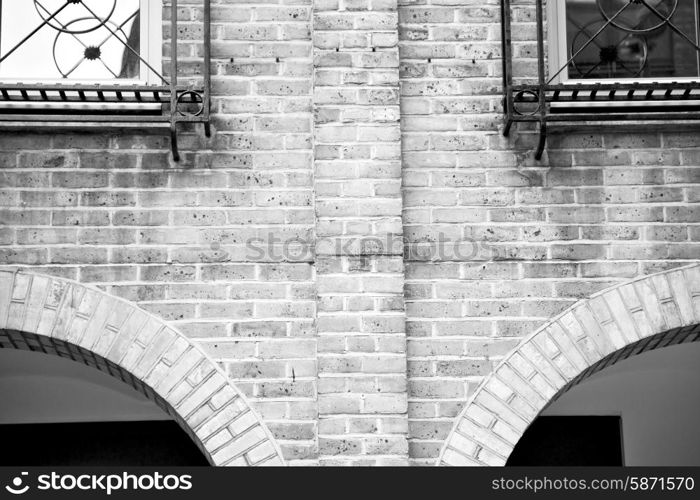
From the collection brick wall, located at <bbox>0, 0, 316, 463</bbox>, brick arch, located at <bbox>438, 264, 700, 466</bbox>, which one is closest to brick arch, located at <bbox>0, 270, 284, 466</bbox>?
brick wall, located at <bbox>0, 0, 316, 463</bbox>

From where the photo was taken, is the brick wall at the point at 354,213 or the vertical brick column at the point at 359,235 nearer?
the vertical brick column at the point at 359,235

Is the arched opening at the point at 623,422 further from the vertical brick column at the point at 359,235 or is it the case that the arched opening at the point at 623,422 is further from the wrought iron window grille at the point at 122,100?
the wrought iron window grille at the point at 122,100

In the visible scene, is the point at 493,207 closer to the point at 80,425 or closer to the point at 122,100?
the point at 122,100

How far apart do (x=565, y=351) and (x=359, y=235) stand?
3.32 feet

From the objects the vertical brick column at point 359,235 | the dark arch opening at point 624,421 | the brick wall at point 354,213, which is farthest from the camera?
the dark arch opening at point 624,421

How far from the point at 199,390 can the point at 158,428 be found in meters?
1.91

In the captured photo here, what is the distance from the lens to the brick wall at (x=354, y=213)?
175 inches

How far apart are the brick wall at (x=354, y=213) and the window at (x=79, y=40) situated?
20 centimetres

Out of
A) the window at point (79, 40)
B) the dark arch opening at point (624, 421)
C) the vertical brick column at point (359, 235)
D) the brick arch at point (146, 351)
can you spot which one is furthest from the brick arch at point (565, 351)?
the window at point (79, 40)

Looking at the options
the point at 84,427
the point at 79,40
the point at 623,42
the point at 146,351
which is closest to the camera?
the point at 146,351

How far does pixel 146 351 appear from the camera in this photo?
14.5ft

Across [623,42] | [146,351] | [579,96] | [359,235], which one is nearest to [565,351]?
[359,235]

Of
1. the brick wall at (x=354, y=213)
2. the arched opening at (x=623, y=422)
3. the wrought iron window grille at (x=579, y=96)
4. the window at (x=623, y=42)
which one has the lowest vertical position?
the arched opening at (x=623, y=422)

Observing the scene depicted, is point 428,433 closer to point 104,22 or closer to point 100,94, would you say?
point 100,94
